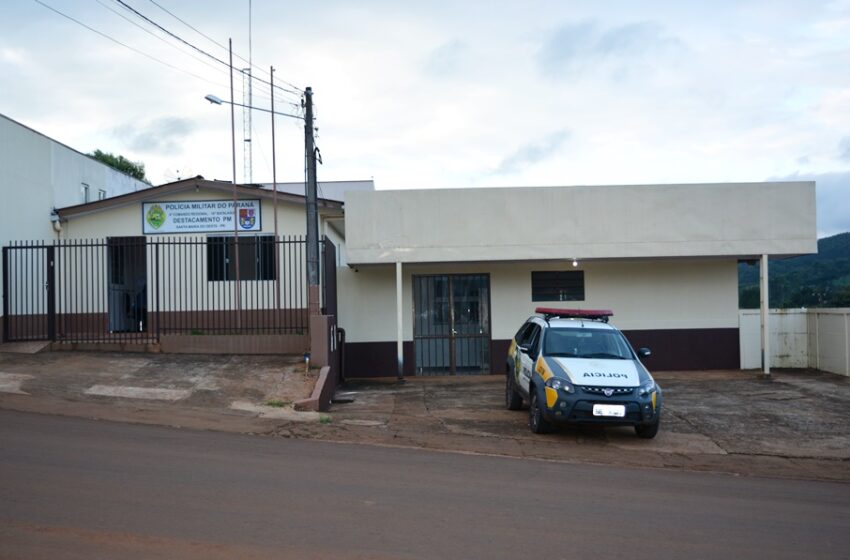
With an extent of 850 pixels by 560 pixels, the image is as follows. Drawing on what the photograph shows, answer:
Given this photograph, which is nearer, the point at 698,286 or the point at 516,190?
the point at 516,190

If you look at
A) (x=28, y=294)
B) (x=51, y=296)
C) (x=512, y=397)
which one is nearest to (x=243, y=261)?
(x=51, y=296)

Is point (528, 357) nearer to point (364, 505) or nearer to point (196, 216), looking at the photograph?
point (364, 505)

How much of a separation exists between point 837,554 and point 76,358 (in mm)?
13834

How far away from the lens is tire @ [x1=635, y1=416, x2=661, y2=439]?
11921mm

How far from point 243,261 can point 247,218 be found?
1171 mm

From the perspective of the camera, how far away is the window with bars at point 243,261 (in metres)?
19.8

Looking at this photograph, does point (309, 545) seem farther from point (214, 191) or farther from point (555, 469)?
point (214, 191)

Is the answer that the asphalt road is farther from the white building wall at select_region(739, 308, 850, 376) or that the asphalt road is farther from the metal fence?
the white building wall at select_region(739, 308, 850, 376)

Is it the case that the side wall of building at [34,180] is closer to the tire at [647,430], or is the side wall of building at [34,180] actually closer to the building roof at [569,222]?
the building roof at [569,222]

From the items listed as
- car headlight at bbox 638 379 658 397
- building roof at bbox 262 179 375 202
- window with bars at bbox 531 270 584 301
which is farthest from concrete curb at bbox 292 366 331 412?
building roof at bbox 262 179 375 202

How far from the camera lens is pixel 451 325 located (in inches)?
811

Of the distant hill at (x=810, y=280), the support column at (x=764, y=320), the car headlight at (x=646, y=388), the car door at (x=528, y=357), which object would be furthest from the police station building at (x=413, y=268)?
the distant hill at (x=810, y=280)

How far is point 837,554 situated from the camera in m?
6.43

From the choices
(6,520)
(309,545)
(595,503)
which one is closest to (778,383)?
(595,503)
